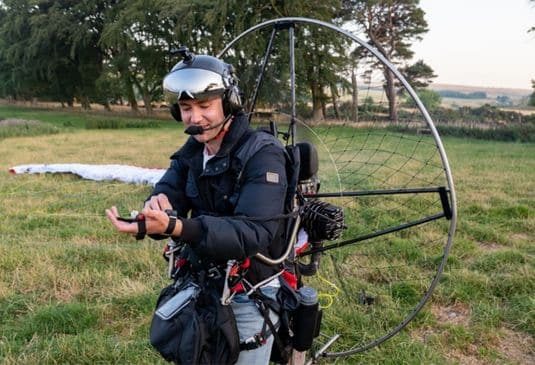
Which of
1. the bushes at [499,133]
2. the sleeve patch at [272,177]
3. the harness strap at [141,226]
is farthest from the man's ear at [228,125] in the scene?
the bushes at [499,133]

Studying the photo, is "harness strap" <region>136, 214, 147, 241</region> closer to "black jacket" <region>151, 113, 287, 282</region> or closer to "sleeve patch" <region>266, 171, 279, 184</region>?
"black jacket" <region>151, 113, 287, 282</region>

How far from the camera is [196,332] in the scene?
7.20 feet

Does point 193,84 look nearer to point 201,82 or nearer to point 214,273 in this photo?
point 201,82

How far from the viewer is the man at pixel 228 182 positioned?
210 cm

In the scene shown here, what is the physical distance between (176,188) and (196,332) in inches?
35.8

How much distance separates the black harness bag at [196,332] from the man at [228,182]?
149 millimetres

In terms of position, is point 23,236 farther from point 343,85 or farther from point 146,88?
point 146,88

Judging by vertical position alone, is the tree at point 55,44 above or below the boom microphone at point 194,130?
above

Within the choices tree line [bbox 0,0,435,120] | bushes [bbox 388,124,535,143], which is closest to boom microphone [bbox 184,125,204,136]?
tree line [bbox 0,0,435,120]

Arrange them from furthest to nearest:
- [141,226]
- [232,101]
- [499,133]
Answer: [499,133]
[232,101]
[141,226]

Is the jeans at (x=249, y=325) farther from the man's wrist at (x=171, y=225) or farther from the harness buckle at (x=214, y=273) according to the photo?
the man's wrist at (x=171, y=225)

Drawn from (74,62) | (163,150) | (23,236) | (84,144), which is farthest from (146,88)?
(23,236)

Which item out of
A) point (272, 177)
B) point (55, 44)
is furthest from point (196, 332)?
point (55, 44)

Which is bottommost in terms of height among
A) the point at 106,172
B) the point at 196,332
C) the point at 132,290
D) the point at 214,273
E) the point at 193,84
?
the point at 132,290
